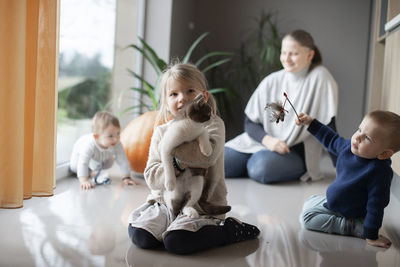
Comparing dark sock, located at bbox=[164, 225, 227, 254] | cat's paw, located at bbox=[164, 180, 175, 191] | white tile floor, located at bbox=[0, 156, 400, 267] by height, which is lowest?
white tile floor, located at bbox=[0, 156, 400, 267]

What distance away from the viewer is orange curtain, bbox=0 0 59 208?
5.44ft

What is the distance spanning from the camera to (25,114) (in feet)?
6.00

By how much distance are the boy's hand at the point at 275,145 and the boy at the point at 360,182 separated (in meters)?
0.93

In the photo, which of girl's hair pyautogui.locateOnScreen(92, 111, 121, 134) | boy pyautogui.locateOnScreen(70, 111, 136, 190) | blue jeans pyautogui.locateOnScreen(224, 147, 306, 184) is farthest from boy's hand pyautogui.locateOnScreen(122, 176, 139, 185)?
blue jeans pyautogui.locateOnScreen(224, 147, 306, 184)

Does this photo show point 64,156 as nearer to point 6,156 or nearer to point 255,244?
point 6,156

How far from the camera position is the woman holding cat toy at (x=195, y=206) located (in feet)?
5.39

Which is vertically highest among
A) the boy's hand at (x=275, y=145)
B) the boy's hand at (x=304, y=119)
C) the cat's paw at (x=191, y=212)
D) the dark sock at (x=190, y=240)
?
the boy's hand at (x=304, y=119)

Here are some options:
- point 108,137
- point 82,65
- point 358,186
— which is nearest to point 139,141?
point 108,137

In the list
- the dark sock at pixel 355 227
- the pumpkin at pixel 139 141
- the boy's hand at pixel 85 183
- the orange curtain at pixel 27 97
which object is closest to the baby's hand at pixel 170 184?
the orange curtain at pixel 27 97

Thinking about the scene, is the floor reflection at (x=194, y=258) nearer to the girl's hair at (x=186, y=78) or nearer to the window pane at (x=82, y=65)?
the girl's hair at (x=186, y=78)

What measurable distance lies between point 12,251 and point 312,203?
47.4 inches

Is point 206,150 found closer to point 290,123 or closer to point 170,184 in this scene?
point 170,184

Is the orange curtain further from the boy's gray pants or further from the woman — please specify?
the woman

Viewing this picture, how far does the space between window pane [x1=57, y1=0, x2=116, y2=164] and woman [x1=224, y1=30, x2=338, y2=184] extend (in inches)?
41.6
